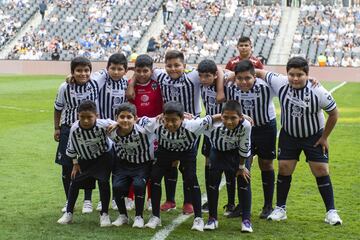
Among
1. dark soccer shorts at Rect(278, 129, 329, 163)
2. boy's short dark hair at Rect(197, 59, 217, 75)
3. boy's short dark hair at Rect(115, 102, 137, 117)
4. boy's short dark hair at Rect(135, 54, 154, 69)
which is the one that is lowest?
dark soccer shorts at Rect(278, 129, 329, 163)

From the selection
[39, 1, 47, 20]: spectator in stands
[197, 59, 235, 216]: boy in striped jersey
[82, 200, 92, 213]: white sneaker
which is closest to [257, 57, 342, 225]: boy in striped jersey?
[197, 59, 235, 216]: boy in striped jersey

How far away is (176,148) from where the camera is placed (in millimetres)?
8117

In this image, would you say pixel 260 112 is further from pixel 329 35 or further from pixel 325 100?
pixel 329 35

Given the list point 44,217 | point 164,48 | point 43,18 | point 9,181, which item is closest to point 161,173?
point 44,217

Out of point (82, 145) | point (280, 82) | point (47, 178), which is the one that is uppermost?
point (280, 82)

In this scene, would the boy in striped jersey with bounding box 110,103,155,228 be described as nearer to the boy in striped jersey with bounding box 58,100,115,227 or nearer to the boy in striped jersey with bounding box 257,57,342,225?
the boy in striped jersey with bounding box 58,100,115,227

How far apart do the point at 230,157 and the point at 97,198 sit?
2.29 m

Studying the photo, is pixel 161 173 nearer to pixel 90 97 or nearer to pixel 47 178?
pixel 90 97

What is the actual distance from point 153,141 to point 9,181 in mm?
3304

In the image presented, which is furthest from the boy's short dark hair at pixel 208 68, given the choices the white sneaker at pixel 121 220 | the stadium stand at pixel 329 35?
the stadium stand at pixel 329 35

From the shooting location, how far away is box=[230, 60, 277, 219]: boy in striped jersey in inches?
323

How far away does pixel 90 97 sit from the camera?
28.2 ft

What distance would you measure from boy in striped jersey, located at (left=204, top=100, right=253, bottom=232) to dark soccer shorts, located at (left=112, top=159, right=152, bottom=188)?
2.24 ft

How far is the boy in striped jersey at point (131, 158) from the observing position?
26.2 ft
